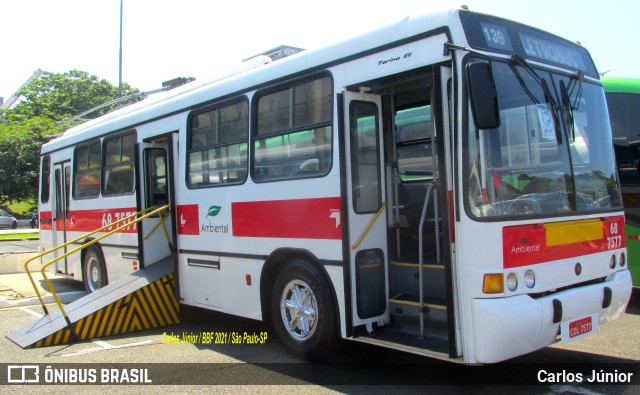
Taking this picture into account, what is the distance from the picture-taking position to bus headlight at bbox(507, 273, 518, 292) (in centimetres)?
404

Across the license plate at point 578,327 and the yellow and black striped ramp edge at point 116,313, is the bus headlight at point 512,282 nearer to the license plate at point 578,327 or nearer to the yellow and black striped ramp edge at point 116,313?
the license plate at point 578,327

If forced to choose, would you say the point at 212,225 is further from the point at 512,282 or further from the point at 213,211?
the point at 512,282

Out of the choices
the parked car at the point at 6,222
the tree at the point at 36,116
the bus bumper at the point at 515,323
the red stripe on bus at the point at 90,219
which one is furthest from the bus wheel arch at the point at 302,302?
the parked car at the point at 6,222

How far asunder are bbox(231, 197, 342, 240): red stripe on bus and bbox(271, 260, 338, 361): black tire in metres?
0.35

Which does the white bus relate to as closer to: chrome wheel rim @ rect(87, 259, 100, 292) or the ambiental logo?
the ambiental logo

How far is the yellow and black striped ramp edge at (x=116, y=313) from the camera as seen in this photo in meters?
6.79

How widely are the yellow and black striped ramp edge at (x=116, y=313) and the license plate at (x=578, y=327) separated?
16.6ft

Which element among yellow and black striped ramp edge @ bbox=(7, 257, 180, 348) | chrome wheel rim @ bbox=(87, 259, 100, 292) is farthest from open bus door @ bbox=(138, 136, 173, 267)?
chrome wheel rim @ bbox=(87, 259, 100, 292)

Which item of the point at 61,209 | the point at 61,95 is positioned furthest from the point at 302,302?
the point at 61,95

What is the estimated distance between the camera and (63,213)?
428 inches

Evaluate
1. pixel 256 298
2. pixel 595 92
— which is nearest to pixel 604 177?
pixel 595 92

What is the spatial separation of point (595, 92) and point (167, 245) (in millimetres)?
6041

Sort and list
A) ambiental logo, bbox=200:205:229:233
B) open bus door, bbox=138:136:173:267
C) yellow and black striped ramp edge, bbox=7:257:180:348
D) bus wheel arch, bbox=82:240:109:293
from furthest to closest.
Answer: bus wheel arch, bbox=82:240:109:293 < open bus door, bbox=138:136:173:267 < yellow and black striped ramp edge, bbox=7:257:180:348 < ambiental logo, bbox=200:205:229:233

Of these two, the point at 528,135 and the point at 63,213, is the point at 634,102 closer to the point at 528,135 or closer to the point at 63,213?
the point at 528,135
